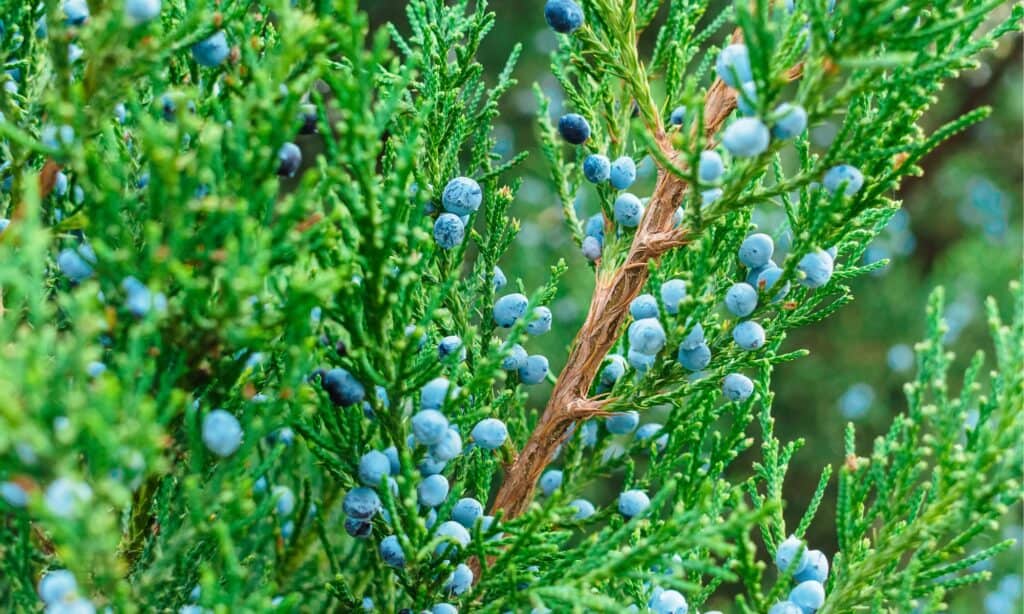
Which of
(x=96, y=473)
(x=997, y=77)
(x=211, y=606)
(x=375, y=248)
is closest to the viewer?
(x=96, y=473)

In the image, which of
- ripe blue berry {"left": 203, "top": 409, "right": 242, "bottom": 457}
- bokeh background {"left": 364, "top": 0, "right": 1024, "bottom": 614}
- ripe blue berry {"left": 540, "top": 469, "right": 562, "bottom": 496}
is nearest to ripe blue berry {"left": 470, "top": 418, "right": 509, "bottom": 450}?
ripe blue berry {"left": 540, "top": 469, "right": 562, "bottom": 496}

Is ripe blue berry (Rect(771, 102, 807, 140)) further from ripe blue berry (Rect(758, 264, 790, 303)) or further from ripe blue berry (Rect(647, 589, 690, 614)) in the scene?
ripe blue berry (Rect(647, 589, 690, 614))

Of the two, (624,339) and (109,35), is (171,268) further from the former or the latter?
(624,339)

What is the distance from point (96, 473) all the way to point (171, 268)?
25 centimetres

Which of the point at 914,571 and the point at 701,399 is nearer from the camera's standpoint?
the point at 914,571

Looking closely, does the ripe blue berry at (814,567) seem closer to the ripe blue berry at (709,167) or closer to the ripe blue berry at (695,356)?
the ripe blue berry at (695,356)

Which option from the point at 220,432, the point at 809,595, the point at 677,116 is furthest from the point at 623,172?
the point at 220,432

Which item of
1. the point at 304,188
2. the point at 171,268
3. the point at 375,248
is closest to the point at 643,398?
the point at 375,248

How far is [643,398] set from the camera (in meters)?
1.66

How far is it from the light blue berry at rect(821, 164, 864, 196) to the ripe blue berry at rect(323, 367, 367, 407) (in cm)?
86

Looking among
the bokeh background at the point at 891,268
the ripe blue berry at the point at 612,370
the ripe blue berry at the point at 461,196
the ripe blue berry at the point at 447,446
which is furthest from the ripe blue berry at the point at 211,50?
the bokeh background at the point at 891,268

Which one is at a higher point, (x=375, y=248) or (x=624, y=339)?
(x=624, y=339)

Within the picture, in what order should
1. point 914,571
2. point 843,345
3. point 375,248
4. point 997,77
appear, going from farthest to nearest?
point 843,345
point 997,77
point 914,571
point 375,248

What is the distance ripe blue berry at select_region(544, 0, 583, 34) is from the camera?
1789 millimetres
